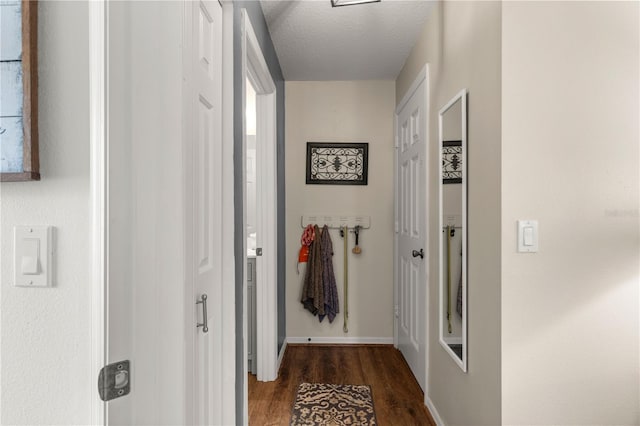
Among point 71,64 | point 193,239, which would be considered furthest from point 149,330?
point 71,64

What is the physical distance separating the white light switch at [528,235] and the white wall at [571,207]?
27mm

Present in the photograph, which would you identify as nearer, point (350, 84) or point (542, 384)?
point (542, 384)

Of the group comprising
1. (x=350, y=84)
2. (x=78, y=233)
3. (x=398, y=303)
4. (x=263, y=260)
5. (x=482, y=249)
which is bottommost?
(x=398, y=303)

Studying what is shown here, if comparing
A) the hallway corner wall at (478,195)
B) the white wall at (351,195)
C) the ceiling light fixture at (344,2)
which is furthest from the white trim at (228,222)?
the white wall at (351,195)

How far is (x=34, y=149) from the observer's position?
28.6 inches

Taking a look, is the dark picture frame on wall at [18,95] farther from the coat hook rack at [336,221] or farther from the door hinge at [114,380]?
the coat hook rack at [336,221]

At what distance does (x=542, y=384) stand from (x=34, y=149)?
171cm

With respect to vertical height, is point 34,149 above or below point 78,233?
above

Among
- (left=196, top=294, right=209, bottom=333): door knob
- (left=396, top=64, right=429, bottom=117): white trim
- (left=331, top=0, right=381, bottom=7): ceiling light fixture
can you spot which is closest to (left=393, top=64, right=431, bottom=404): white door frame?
(left=396, top=64, right=429, bottom=117): white trim

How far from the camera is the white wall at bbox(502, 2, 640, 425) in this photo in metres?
1.36

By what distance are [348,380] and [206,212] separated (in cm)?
191

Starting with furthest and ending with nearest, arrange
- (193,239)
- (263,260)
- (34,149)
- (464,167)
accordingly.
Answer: (263,260) → (464,167) → (193,239) → (34,149)

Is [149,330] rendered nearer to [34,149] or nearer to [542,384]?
[34,149]

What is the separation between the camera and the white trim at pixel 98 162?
71 cm
